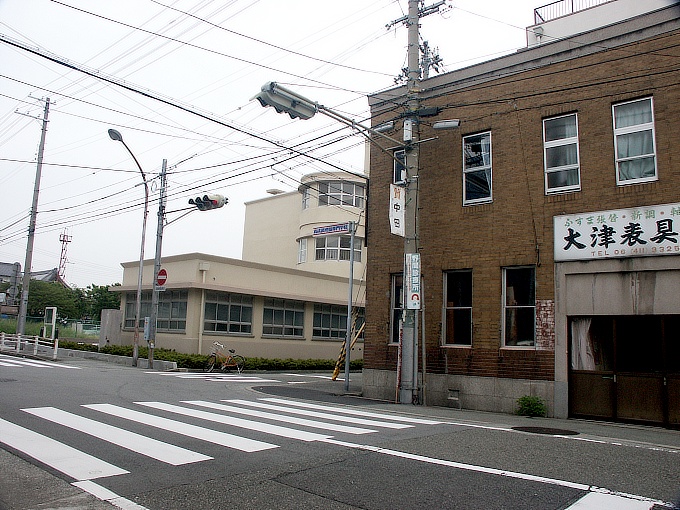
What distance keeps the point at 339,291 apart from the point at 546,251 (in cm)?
2135

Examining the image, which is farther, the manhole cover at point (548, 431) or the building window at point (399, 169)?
the building window at point (399, 169)

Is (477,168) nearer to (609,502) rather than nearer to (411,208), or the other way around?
(411,208)

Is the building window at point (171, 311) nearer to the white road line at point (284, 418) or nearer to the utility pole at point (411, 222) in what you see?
the white road line at point (284, 418)

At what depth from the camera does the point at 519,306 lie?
13.8 m

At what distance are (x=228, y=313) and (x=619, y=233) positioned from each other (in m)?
19.9

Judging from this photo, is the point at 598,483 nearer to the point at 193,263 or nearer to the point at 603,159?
the point at 603,159

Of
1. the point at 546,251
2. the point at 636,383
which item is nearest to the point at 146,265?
the point at 546,251

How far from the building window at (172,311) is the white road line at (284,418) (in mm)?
15306

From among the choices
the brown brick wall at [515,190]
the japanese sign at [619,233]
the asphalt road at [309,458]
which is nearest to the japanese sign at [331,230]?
the brown brick wall at [515,190]

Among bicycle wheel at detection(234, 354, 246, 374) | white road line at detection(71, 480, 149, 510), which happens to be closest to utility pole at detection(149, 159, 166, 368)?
bicycle wheel at detection(234, 354, 246, 374)

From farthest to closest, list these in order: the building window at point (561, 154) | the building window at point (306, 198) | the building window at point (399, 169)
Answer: the building window at point (306, 198), the building window at point (399, 169), the building window at point (561, 154)

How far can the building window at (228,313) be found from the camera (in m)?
27.5

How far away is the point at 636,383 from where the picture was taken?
11992 millimetres

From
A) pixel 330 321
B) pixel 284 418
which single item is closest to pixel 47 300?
pixel 330 321
